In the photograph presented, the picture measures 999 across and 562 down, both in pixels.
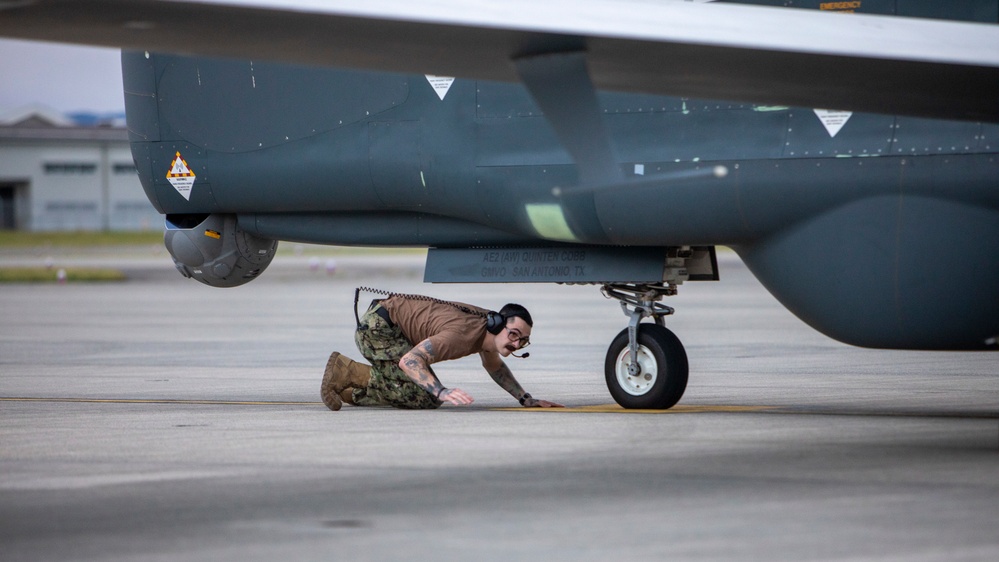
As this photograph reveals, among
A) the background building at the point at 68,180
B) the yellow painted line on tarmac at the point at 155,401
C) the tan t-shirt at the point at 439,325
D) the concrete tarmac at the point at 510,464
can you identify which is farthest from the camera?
the background building at the point at 68,180

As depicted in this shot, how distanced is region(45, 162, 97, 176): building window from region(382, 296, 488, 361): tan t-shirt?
8118 centimetres

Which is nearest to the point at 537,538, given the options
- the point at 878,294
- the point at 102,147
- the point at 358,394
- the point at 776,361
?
the point at 878,294

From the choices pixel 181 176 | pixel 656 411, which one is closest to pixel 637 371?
pixel 656 411

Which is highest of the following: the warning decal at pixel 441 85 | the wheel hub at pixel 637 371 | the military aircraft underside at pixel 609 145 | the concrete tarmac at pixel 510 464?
the warning decal at pixel 441 85

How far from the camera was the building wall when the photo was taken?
287ft

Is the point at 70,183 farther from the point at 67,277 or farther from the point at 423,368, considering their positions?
the point at 423,368

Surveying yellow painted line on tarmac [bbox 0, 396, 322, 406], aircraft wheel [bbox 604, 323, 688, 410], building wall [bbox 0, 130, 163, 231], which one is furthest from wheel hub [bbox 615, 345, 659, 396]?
building wall [bbox 0, 130, 163, 231]

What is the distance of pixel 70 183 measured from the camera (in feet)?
291

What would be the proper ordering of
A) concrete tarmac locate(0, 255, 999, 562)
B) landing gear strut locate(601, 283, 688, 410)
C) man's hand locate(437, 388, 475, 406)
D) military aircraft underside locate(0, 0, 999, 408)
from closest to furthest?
concrete tarmac locate(0, 255, 999, 562)
military aircraft underside locate(0, 0, 999, 408)
man's hand locate(437, 388, 475, 406)
landing gear strut locate(601, 283, 688, 410)

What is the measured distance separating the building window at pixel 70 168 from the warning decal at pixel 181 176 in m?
79.5

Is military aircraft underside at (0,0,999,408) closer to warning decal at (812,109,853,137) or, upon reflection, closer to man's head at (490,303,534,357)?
warning decal at (812,109,853,137)

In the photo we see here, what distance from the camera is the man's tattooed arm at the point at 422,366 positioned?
412 inches

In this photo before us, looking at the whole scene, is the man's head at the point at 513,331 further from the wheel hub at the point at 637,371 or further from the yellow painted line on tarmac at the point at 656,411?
the wheel hub at the point at 637,371

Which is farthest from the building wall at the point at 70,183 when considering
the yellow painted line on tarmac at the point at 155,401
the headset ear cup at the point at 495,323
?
the headset ear cup at the point at 495,323
